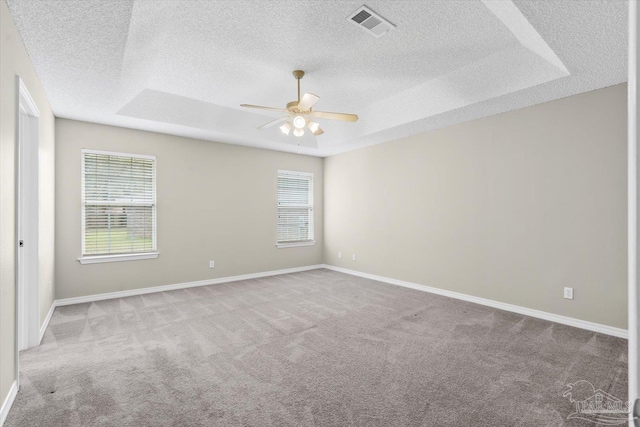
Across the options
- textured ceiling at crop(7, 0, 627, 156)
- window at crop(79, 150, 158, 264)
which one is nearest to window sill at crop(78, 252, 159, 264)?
window at crop(79, 150, 158, 264)

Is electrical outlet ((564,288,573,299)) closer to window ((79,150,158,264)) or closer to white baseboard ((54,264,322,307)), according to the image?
white baseboard ((54,264,322,307))

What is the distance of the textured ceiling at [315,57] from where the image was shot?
7.82 ft

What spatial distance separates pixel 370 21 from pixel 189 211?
4064 millimetres

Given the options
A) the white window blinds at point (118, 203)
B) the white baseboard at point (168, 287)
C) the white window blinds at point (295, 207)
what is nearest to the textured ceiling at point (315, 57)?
the white window blinds at point (118, 203)

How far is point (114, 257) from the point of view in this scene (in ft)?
15.5

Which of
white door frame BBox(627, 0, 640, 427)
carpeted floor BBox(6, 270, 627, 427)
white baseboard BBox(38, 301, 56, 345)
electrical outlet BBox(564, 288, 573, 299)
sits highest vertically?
white door frame BBox(627, 0, 640, 427)

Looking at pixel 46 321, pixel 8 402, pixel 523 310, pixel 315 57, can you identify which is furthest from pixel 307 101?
pixel 46 321

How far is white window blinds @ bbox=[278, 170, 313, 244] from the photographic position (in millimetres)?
6645

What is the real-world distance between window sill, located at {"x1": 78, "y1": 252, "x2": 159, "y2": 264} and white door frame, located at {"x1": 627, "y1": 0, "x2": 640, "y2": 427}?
18.0 feet

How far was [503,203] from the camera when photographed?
4188 mm

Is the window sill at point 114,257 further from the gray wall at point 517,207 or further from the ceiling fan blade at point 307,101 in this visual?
the gray wall at point 517,207

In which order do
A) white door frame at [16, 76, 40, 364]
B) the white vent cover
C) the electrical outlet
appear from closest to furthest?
the white vent cover
white door frame at [16, 76, 40, 364]
the electrical outlet

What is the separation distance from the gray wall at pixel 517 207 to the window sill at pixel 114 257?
377cm

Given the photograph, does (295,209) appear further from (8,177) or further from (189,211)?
(8,177)
